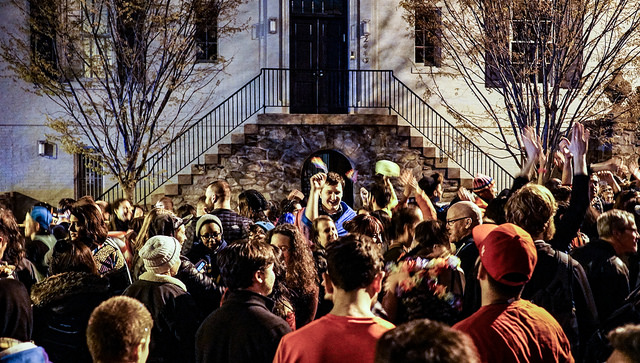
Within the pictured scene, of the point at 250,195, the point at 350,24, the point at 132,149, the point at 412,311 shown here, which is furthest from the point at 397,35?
the point at 412,311

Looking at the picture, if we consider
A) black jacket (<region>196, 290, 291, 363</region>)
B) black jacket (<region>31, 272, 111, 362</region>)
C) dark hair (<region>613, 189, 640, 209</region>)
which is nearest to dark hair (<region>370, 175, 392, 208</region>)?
dark hair (<region>613, 189, 640, 209</region>)

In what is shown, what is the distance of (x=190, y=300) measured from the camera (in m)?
4.55

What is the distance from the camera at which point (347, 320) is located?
3076 millimetres

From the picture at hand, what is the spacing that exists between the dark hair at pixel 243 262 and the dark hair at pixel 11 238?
196cm

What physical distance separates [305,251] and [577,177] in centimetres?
206

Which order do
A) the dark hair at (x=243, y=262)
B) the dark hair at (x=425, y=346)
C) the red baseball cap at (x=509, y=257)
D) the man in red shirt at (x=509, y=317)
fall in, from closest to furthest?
the dark hair at (x=425, y=346)
the man in red shirt at (x=509, y=317)
the red baseball cap at (x=509, y=257)
the dark hair at (x=243, y=262)

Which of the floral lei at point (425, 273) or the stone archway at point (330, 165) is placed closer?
the floral lei at point (425, 273)

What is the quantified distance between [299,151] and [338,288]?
1403cm

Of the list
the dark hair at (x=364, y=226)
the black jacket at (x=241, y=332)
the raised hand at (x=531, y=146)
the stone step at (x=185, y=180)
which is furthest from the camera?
the stone step at (x=185, y=180)

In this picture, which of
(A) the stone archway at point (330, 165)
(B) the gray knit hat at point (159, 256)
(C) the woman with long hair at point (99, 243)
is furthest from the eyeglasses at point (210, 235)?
(A) the stone archway at point (330, 165)

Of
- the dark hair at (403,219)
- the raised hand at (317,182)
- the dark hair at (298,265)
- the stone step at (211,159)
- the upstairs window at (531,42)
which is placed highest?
the upstairs window at (531,42)

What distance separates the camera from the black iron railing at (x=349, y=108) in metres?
18.0

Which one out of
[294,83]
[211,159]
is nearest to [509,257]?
[211,159]

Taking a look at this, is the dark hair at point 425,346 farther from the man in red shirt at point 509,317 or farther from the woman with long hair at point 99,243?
the woman with long hair at point 99,243
